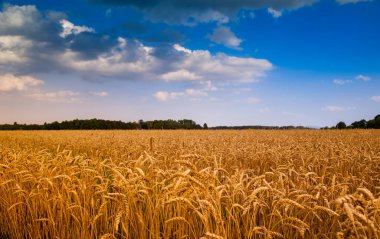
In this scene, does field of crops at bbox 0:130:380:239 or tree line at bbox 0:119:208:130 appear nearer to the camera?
field of crops at bbox 0:130:380:239

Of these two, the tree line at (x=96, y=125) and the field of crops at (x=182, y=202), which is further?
the tree line at (x=96, y=125)

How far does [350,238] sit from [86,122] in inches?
3046

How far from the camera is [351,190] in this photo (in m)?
5.78

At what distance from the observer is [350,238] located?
7.97 feet

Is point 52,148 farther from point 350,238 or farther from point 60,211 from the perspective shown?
point 350,238

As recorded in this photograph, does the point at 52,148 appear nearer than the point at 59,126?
Yes

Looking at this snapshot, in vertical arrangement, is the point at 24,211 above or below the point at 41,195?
below

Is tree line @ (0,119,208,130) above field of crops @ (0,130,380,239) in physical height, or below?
above

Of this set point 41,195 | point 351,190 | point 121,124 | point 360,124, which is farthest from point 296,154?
point 121,124

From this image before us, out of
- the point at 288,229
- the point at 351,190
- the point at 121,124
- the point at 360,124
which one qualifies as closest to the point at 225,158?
the point at 351,190

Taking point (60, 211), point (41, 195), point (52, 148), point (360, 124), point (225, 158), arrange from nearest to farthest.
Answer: point (60, 211) < point (41, 195) < point (225, 158) < point (52, 148) < point (360, 124)

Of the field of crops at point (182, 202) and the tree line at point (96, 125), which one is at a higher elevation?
the tree line at point (96, 125)

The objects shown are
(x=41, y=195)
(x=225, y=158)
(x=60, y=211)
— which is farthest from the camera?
(x=225, y=158)

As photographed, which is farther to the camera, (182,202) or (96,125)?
(96,125)
